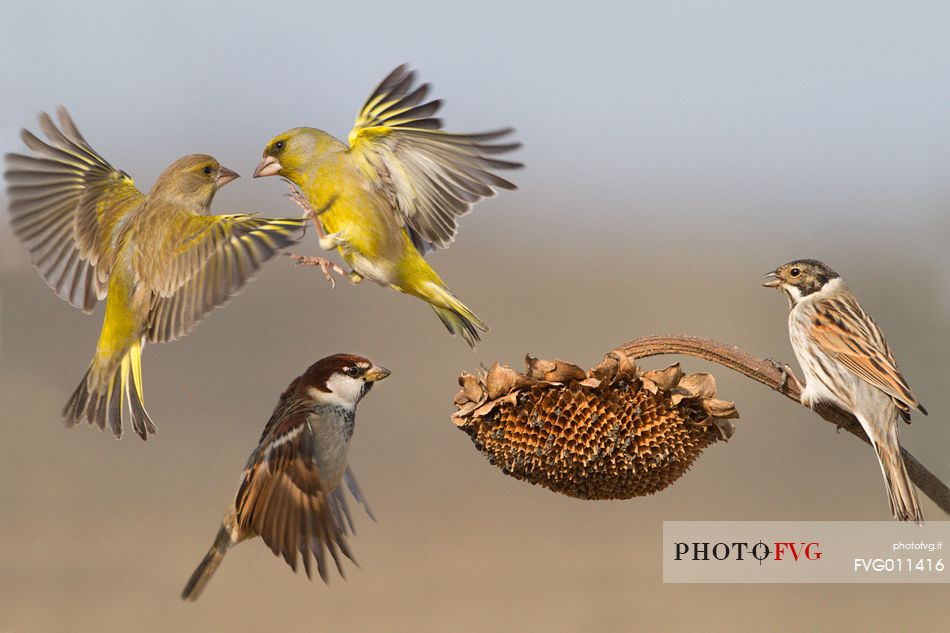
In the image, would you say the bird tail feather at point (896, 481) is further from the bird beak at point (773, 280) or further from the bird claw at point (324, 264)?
the bird claw at point (324, 264)

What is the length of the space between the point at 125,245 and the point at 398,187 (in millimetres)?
621

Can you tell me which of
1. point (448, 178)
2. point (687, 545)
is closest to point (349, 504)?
point (448, 178)

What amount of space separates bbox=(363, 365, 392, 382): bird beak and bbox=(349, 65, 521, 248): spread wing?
437 millimetres

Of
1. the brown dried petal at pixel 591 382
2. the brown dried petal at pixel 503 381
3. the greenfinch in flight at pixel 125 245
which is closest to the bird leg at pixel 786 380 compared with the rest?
the brown dried petal at pixel 591 382

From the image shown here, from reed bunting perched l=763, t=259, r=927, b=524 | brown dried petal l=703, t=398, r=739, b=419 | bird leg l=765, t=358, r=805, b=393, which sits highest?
reed bunting perched l=763, t=259, r=927, b=524

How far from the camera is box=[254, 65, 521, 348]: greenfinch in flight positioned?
2301mm

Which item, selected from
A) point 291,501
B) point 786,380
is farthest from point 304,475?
point 786,380

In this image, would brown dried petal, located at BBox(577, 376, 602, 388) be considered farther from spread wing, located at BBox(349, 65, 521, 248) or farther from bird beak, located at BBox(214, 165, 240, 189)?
bird beak, located at BBox(214, 165, 240, 189)

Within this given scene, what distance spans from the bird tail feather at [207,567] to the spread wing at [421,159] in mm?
921

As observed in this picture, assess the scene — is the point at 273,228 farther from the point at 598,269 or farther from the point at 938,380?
the point at 598,269

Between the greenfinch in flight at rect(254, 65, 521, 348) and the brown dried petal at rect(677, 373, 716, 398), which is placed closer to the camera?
the greenfinch in flight at rect(254, 65, 521, 348)

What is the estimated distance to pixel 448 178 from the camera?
7.89 ft

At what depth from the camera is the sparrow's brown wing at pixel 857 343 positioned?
10.7 feet

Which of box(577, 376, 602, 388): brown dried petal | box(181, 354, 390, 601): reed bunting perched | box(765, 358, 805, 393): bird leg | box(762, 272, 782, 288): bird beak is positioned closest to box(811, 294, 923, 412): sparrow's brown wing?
box(762, 272, 782, 288): bird beak
